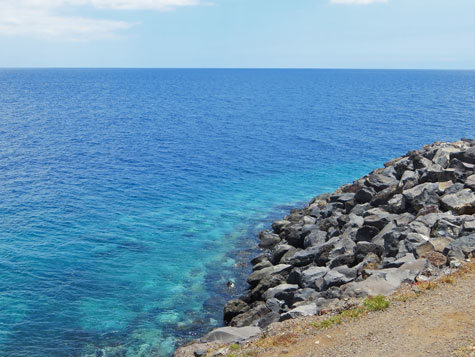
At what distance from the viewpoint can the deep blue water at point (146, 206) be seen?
95.8 ft

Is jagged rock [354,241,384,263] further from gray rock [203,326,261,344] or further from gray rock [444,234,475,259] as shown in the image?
gray rock [203,326,261,344]

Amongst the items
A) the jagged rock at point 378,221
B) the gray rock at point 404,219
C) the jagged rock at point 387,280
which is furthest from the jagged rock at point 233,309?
the gray rock at point 404,219

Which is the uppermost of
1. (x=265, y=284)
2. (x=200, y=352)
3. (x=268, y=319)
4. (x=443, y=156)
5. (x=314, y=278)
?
(x=443, y=156)

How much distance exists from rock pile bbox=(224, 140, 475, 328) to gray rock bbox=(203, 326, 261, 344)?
4.64 feet

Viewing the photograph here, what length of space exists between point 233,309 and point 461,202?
16908mm

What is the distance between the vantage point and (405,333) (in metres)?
18.3

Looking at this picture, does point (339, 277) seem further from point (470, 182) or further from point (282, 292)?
point (470, 182)

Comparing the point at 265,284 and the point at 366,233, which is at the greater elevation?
the point at 366,233

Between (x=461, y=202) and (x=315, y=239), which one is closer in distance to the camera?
(x=461, y=202)

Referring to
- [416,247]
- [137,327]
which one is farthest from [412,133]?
[137,327]

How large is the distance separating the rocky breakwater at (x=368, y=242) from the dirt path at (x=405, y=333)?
232 cm

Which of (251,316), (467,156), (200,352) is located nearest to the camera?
(200,352)

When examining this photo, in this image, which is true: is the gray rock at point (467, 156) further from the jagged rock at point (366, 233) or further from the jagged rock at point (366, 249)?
the jagged rock at point (366, 249)

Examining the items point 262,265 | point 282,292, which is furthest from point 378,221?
point 282,292
